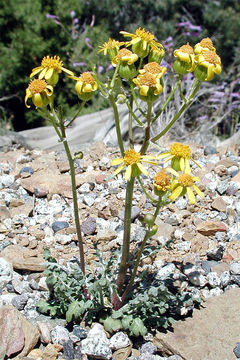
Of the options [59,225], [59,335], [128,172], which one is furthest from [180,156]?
[59,225]

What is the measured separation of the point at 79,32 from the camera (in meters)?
7.64

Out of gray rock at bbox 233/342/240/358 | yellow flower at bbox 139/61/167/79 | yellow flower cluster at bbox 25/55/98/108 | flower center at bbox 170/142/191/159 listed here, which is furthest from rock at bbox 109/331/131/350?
yellow flower at bbox 139/61/167/79

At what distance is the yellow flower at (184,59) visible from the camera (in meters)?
2.09

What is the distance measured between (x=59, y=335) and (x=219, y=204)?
1.66 m

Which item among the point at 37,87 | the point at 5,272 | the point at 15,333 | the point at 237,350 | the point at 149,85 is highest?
the point at 37,87

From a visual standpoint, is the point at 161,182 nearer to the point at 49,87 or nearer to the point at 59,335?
the point at 49,87

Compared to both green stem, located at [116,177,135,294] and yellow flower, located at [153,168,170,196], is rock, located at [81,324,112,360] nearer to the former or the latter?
green stem, located at [116,177,135,294]

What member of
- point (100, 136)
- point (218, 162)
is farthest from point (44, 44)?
point (218, 162)

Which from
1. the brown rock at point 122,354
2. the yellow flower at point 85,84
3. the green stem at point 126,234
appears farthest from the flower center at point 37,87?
the brown rock at point 122,354

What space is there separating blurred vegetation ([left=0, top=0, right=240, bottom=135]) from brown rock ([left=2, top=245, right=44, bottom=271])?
3.45 meters

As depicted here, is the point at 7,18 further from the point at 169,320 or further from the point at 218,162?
the point at 169,320

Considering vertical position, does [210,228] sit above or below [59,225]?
below

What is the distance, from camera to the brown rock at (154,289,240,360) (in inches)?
93.0

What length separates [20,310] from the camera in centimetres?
264
